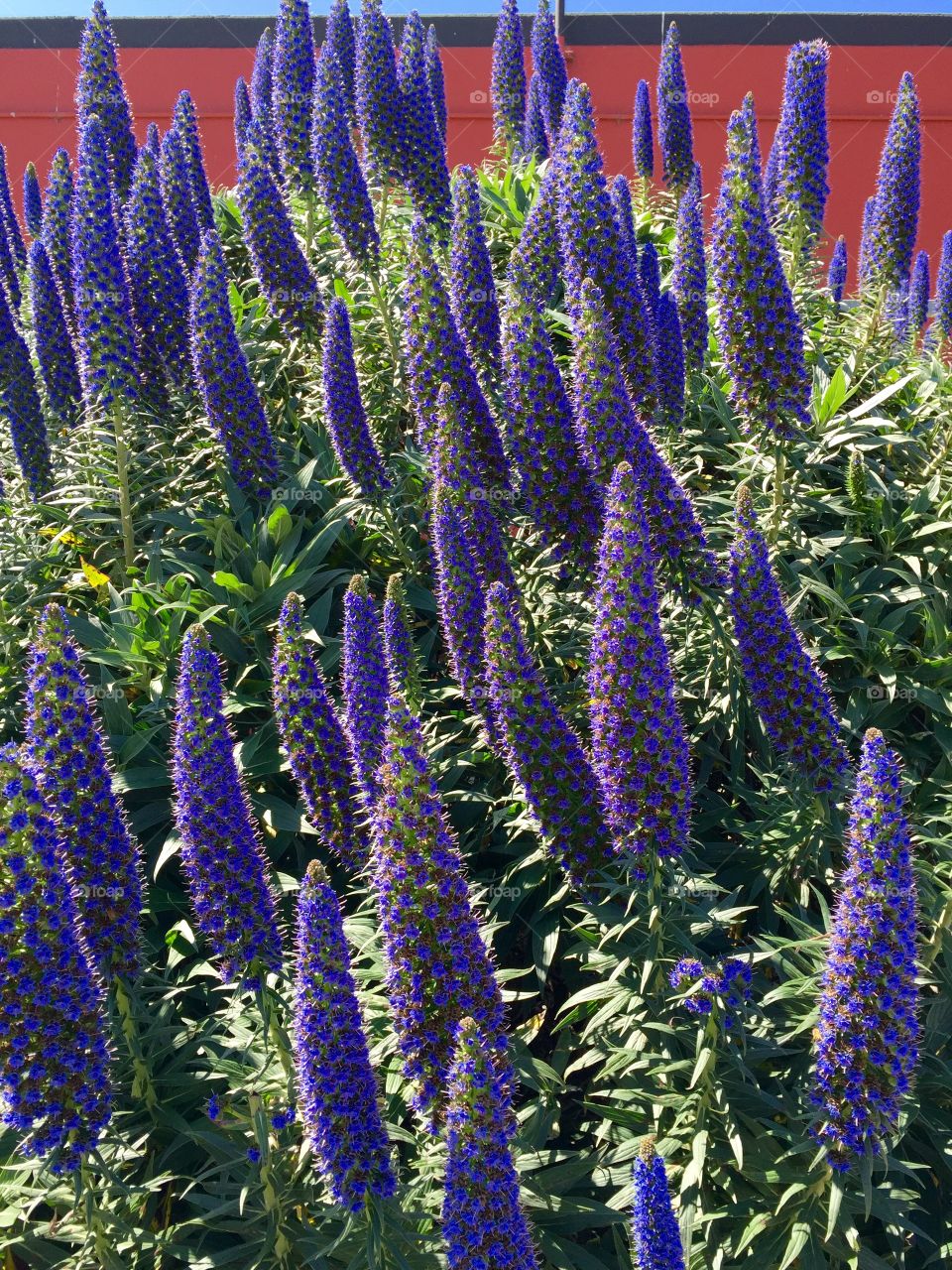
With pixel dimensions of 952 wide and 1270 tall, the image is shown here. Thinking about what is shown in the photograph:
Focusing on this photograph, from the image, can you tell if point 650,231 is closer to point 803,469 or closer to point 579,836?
point 803,469

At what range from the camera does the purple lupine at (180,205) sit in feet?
22.7

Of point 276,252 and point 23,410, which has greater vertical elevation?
point 276,252

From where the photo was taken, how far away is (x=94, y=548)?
6.31 m

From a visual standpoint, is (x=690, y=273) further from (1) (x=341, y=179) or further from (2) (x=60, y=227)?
(2) (x=60, y=227)

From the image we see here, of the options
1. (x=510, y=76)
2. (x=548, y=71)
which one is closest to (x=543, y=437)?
(x=510, y=76)

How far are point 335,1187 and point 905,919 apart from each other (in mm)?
1633

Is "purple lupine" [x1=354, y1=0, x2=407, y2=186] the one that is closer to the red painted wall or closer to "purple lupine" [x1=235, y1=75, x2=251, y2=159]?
"purple lupine" [x1=235, y1=75, x2=251, y2=159]

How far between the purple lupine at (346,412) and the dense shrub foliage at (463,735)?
26 mm

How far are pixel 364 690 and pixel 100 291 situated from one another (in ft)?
10.6

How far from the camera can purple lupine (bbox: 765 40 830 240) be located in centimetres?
663

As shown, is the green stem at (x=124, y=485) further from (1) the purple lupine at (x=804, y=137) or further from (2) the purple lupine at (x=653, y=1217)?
(2) the purple lupine at (x=653, y=1217)

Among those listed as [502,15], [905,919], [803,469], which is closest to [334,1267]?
[905,919]

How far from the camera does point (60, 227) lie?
6961 millimetres

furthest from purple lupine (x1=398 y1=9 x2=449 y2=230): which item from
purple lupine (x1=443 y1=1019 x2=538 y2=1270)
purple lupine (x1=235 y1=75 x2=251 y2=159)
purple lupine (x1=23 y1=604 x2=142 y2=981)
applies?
purple lupine (x1=443 y1=1019 x2=538 y2=1270)
